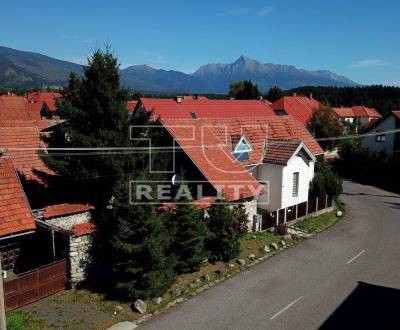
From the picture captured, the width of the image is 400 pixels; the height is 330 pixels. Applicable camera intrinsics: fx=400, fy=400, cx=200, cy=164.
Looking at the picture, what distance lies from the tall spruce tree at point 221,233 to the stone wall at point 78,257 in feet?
19.5

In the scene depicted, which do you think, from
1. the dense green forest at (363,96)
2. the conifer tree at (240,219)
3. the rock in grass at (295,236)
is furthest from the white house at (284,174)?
the dense green forest at (363,96)

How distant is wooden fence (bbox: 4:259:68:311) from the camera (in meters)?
14.9

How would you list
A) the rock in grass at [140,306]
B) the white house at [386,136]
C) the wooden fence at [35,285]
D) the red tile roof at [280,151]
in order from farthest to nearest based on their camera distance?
the white house at [386,136] → the red tile roof at [280,151] → the rock in grass at [140,306] → the wooden fence at [35,285]

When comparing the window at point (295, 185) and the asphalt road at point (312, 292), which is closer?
the asphalt road at point (312, 292)

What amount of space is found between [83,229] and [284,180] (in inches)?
563

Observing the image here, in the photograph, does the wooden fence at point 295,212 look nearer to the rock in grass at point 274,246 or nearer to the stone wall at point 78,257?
the rock in grass at point 274,246

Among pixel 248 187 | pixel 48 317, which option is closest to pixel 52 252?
pixel 48 317

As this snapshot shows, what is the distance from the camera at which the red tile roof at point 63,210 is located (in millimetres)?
17534

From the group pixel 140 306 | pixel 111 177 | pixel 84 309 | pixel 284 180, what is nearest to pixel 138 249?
pixel 140 306

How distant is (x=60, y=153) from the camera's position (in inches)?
755

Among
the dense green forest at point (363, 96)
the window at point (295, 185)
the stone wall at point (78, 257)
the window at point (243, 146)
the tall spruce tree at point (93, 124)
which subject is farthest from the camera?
the dense green forest at point (363, 96)

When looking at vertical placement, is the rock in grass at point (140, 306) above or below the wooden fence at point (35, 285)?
below

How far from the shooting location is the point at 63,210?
58.9 feet

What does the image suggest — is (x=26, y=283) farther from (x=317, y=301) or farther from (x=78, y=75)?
(x=317, y=301)
